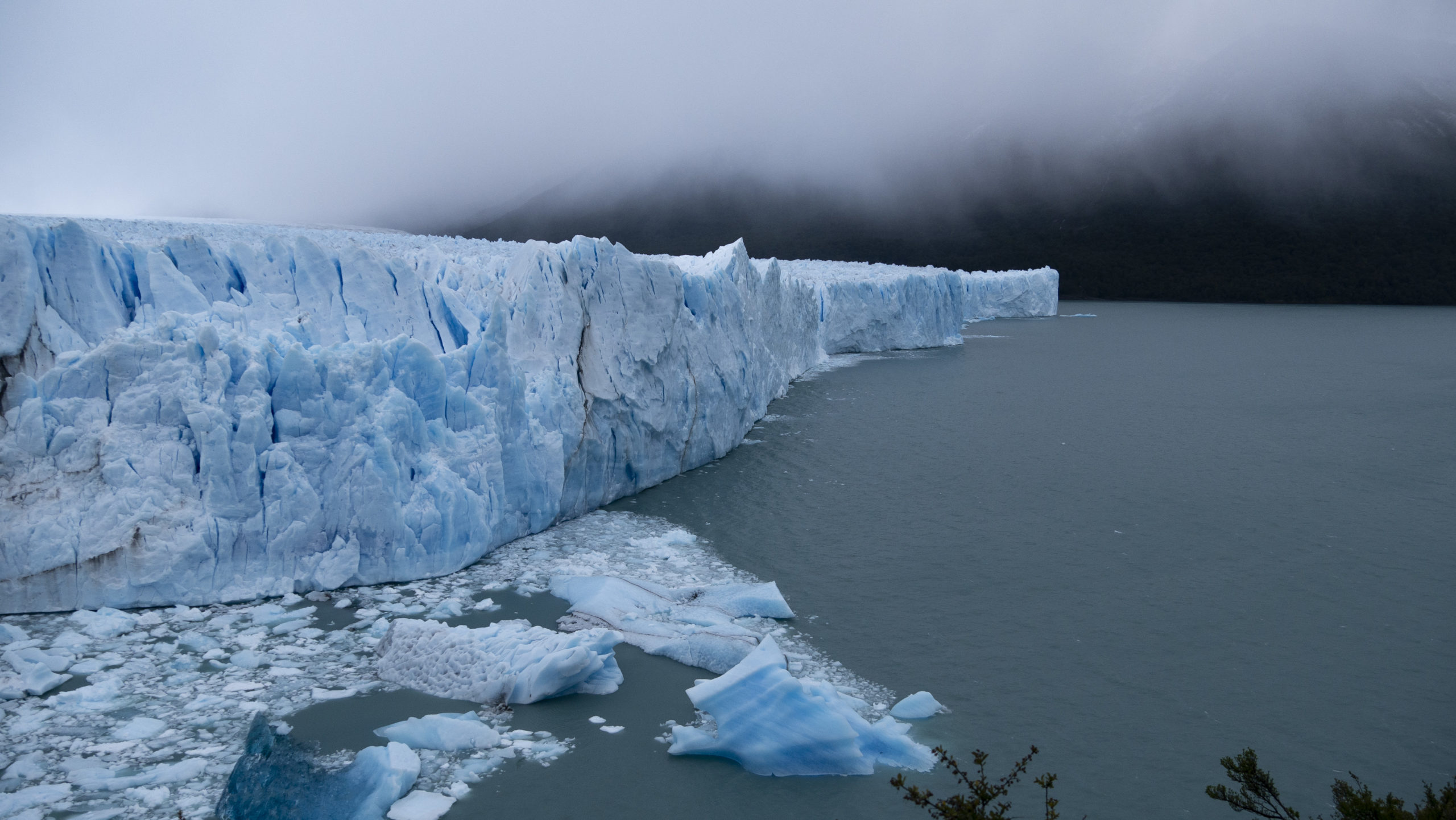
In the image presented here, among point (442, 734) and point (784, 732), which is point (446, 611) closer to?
point (442, 734)

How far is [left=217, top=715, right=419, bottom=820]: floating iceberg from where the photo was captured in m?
3.51

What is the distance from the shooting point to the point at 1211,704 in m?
4.74

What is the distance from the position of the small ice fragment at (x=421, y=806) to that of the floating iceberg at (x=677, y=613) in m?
1.58

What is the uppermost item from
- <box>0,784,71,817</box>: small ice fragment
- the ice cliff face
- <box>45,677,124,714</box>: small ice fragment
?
the ice cliff face

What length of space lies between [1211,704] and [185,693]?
500 cm

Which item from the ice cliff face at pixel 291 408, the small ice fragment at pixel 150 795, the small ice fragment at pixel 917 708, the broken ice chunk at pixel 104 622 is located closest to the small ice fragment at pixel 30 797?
the small ice fragment at pixel 150 795

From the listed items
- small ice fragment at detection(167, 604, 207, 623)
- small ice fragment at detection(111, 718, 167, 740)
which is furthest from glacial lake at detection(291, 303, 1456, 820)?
small ice fragment at detection(167, 604, 207, 623)

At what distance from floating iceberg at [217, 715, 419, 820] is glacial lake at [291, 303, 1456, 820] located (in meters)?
0.21

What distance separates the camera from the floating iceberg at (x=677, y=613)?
5.00 meters

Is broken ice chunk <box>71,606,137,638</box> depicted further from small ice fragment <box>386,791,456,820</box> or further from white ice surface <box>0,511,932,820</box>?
small ice fragment <box>386,791,456,820</box>

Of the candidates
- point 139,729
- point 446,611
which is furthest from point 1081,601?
point 139,729

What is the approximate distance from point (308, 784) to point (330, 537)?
7.57 feet

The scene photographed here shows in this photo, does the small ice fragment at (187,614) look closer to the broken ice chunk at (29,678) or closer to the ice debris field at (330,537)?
the ice debris field at (330,537)

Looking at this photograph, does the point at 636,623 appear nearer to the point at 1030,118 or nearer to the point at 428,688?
the point at 428,688
